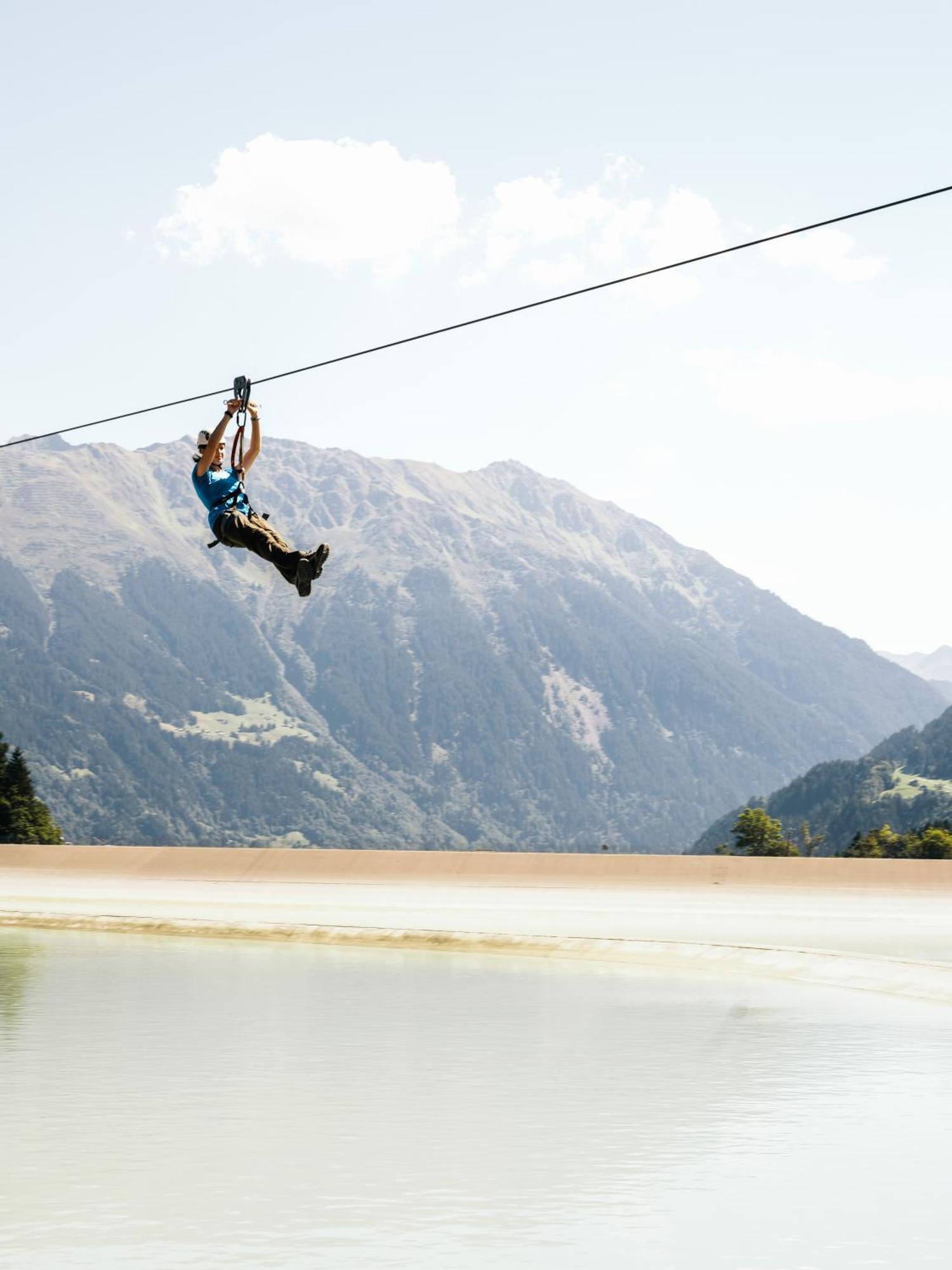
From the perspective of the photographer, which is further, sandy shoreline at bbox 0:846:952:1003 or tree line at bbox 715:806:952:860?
tree line at bbox 715:806:952:860

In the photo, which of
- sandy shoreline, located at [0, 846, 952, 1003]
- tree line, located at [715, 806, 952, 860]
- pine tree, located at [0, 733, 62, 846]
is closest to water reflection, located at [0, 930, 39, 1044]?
sandy shoreline, located at [0, 846, 952, 1003]

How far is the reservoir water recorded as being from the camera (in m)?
10.4

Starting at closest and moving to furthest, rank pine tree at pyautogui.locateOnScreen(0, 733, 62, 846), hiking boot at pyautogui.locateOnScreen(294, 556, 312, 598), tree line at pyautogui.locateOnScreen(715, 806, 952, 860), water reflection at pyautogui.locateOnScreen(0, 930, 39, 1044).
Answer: hiking boot at pyautogui.locateOnScreen(294, 556, 312, 598), water reflection at pyautogui.locateOnScreen(0, 930, 39, 1044), pine tree at pyautogui.locateOnScreen(0, 733, 62, 846), tree line at pyautogui.locateOnScreen(715, 806, 952, 860)

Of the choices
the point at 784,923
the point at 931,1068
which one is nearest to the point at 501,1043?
the point at 931,1068

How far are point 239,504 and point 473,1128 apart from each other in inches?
331

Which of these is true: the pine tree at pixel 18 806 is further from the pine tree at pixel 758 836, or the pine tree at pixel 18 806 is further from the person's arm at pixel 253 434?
the person's arm at pixel 253 434

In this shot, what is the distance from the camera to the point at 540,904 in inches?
1725

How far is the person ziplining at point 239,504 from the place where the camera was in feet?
62.7

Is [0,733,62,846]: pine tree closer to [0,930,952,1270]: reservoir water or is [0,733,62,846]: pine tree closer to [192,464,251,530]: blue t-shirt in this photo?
[0,930,952,1270]: reservoir water

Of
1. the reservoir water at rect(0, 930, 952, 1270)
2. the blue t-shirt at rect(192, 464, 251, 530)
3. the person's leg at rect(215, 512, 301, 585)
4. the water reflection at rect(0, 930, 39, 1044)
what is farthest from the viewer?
the water reflection at rect(0, 930, 39, 1044)

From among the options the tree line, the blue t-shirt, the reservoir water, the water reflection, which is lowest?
the tree line

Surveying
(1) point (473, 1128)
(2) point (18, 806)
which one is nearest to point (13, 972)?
(1) point (473, 1128)

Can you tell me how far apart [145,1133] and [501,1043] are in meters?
6.26

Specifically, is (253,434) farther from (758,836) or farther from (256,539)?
(758,836)
